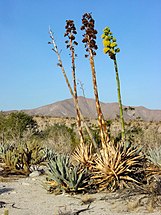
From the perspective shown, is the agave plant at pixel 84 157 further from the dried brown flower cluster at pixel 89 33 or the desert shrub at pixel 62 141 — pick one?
the desert shrub at pixel 62 141

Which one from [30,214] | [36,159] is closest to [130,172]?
[30,214]

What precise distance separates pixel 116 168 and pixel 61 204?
1.39 m

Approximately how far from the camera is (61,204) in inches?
254

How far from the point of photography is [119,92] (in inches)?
307

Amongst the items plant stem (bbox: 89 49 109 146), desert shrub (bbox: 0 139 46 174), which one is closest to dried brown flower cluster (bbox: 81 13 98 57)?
plant stem (bbox: 89 49 109 146)

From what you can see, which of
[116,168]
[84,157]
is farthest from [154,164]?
[84,157]

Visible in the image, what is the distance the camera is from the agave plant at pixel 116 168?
705 centimetres

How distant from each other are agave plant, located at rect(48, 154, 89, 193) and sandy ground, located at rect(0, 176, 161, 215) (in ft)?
0.68

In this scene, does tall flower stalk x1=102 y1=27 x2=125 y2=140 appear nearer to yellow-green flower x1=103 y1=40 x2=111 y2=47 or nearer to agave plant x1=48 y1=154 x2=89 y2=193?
yellow-green flower x1=103 y1=40 x2=111 y2=47

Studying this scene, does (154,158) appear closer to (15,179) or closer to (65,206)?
(65,206)

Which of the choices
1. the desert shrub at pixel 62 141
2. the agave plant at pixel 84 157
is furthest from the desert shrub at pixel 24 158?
the desert shrub at pixel 62 141

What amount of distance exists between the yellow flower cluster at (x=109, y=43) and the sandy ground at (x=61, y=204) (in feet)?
10.5

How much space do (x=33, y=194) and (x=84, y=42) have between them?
382 cm

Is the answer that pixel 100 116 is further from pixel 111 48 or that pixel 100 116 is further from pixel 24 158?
pixel 24 158
